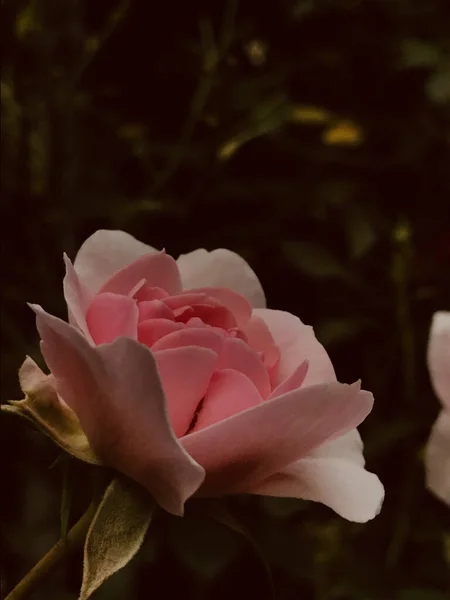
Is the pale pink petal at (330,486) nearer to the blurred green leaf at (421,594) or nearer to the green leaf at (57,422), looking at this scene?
the green leaf at (57,422)

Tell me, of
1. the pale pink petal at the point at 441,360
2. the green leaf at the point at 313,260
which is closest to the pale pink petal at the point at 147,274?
the pale pink petal at the point at 441,360

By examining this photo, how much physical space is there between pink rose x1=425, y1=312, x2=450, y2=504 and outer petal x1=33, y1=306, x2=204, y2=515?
26 centimetres

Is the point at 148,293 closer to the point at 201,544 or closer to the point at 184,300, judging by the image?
the point at 184,300

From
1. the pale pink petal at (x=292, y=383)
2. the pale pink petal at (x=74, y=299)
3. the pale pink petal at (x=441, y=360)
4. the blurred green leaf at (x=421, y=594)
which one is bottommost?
the blurred green leaf at (x=421, y=594)

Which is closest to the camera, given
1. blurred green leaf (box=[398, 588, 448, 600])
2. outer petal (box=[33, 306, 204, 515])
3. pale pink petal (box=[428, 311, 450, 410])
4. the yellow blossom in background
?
outer petal (box=[33, 306, 204, 515])

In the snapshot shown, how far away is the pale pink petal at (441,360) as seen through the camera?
1.56ft

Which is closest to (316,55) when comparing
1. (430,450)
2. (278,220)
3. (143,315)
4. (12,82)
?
(278,220)

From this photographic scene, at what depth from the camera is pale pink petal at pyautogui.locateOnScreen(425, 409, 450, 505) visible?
0.48 metres

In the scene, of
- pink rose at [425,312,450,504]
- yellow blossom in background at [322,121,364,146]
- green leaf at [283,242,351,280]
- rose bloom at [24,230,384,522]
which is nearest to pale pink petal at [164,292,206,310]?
rose bloom at [24,230,384,522]

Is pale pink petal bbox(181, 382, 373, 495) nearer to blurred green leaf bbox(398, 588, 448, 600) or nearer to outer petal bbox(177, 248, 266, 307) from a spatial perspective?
outer petal bbox(177, 248, 266, 307)

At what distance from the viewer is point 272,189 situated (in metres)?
0.74

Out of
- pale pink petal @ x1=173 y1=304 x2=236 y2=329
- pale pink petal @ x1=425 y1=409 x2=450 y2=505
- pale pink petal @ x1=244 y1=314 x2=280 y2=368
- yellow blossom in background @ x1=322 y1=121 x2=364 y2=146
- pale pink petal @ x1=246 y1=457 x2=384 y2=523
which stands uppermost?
pale pink petal @ x1=173 y1=304 x2=236 y2=329

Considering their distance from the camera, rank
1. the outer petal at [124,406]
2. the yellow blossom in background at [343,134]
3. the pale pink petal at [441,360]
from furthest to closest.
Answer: the yellow blossom in background at [343,134], the pale pink petal at [441,360], the outer petal at [124,406]

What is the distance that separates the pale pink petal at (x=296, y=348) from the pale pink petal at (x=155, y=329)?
0.06m
